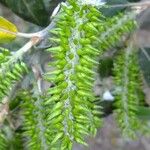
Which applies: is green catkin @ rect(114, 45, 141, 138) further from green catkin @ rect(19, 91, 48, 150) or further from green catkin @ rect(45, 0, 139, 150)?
green catkin @ rect(45, 0, 139, 150)

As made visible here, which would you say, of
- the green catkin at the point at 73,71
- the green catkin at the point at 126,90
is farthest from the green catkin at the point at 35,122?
the green catkin at the point at 126,90

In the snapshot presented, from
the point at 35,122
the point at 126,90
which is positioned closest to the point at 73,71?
the point at 35,122

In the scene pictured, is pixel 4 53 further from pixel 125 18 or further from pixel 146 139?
pixel 146 139

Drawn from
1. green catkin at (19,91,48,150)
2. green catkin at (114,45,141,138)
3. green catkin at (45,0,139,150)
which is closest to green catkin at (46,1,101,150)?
green catkin at (45,0,139,150)

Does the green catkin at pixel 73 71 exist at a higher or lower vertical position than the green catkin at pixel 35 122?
higher

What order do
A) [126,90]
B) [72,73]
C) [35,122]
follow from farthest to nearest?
[126,90]
[35,122]
[72,73]

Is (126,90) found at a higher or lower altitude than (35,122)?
lower

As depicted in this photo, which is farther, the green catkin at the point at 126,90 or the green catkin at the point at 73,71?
the green catkin at the point at 126,90

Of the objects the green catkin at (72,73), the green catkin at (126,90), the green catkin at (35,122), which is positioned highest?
the green catkin at (72,73)

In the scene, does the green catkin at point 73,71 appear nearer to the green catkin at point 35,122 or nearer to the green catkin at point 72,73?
the green catkin at point 72,73

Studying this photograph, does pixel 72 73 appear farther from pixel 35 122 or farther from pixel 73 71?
pixel 35 122
